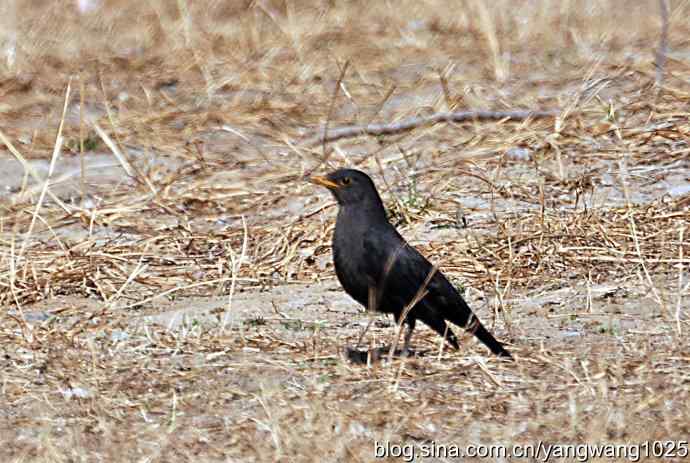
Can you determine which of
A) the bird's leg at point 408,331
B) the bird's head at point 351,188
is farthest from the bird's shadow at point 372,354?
the bird's head at point 351,188

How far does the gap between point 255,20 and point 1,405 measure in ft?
24.6

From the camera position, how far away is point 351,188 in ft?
19.0

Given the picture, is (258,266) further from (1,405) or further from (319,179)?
(1,405)

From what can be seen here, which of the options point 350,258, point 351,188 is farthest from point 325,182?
point 350,258

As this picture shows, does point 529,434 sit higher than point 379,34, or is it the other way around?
point 529,434

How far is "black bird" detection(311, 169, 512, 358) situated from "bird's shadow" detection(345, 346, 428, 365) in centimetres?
5

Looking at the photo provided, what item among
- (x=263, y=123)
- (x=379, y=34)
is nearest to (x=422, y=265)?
(x=263, y=123)

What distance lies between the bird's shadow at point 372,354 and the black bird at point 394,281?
1.9 inches

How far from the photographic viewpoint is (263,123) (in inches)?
387

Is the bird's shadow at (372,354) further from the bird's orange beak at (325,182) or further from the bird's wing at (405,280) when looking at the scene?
the bird's orange beak at (325,182)

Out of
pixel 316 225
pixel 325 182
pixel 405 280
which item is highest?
pixel 325 182

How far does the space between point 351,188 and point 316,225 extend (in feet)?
5.48

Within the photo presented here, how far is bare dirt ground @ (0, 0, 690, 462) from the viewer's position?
15.5 feet

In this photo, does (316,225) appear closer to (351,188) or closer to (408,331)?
(351,188)
